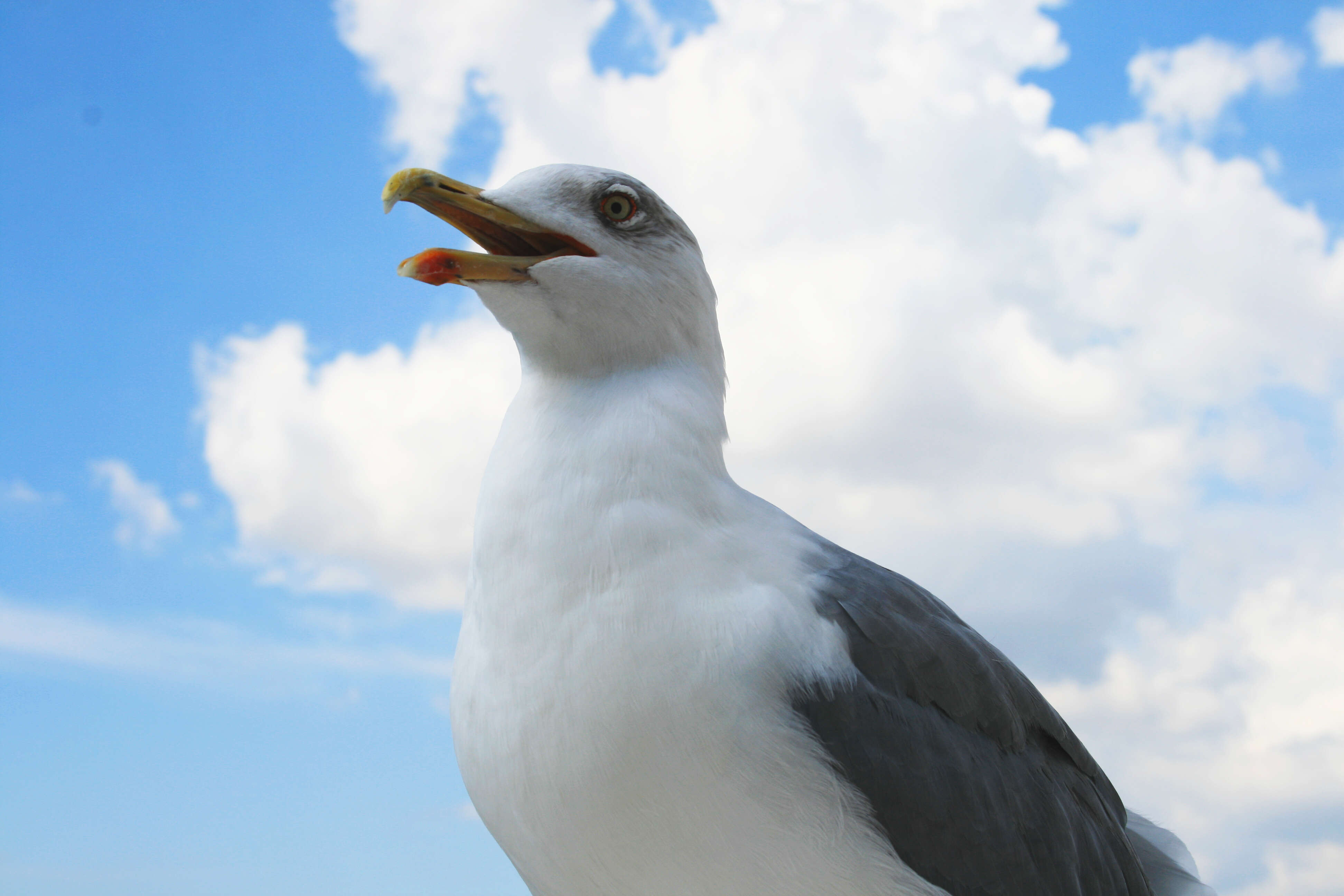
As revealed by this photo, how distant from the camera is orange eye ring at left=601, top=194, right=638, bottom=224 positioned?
3.55 metres

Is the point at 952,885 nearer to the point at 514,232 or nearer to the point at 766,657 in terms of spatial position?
the point at 766,657

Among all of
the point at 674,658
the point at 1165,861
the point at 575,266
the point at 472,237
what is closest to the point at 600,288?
the point at 575,266

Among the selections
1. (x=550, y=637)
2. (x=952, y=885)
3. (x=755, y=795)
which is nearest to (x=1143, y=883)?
(x=952, y=885)

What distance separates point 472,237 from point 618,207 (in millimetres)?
504

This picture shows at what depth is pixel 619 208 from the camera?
3580 millimetres

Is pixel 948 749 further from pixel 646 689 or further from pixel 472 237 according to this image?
pixel 472 237

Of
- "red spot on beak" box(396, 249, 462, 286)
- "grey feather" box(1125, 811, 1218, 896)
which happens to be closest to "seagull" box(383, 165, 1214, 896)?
"red spot on beak" box(396, 249, 462, 286)

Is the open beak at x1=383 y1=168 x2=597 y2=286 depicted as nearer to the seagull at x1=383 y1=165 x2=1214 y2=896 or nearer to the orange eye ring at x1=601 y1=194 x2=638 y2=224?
the seagull at x1=383 y1=165 x2=1214 y2=896

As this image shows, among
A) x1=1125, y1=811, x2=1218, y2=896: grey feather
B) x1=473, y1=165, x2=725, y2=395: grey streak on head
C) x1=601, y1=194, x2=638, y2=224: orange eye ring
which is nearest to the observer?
x1=473, y1=165, x2=725, y2=395: grey streak on head

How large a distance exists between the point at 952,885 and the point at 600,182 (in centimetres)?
249

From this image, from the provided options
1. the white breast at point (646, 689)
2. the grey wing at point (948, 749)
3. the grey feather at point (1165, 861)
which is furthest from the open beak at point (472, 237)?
the grey feather at point (1165, 861)

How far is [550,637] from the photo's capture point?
3.03m

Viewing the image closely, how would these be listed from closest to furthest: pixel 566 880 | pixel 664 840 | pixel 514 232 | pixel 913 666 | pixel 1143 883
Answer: pixel 664 840
pixel 566 880
pixel 913 666
pixel 514 232
pixel 1143 883

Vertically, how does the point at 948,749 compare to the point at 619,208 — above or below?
below
